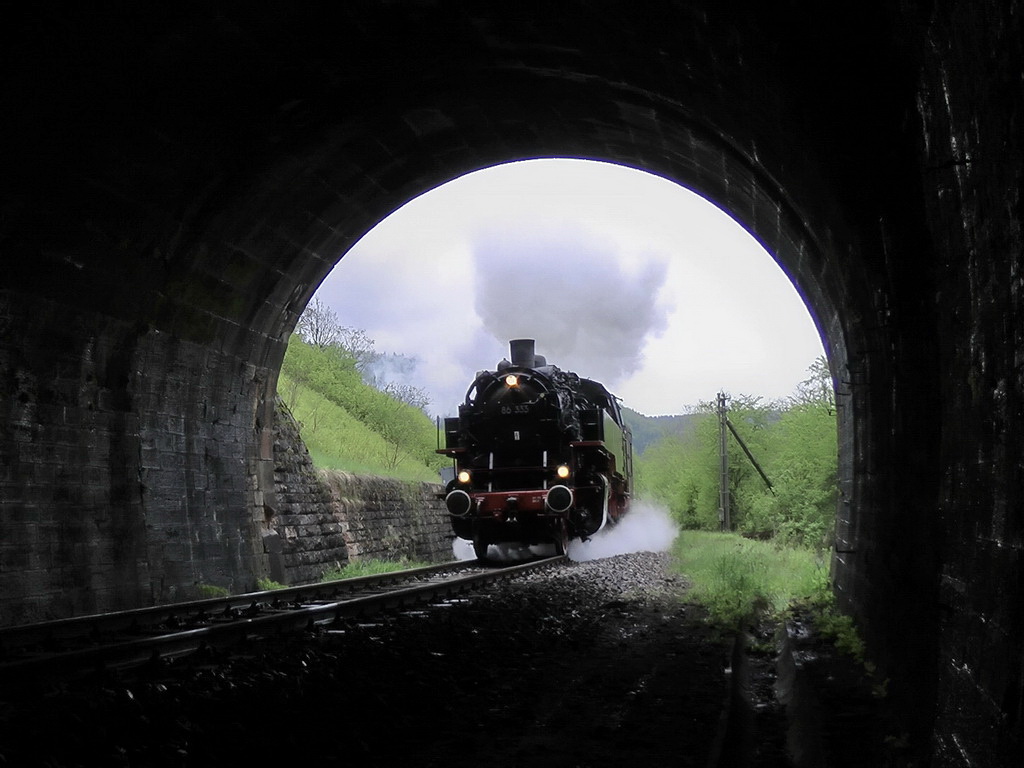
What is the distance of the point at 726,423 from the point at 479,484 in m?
19.0

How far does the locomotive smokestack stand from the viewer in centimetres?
2059

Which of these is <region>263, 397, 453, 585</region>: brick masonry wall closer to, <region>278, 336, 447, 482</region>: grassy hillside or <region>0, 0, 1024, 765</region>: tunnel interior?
<region>0, 0, 1024, 765</region>: tunnel interior

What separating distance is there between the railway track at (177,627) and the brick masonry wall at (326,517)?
2.50 metres

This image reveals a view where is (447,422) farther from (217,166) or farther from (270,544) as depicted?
(217,166)

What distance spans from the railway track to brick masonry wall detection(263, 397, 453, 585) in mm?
2497

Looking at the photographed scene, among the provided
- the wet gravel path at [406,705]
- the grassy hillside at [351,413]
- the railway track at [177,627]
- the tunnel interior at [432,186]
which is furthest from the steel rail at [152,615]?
the grassy hillside at [351,413]

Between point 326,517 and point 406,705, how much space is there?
11.5 m

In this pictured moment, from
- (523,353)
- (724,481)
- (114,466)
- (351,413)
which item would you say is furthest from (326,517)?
(351,413)

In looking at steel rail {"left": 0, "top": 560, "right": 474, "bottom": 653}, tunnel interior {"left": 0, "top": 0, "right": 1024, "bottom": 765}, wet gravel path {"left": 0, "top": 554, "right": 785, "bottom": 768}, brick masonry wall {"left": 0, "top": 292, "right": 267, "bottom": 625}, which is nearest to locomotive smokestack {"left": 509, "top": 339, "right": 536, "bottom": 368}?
tunnel interior {"left": 0, "top": 0, "right": 1024, "bottom": 765}

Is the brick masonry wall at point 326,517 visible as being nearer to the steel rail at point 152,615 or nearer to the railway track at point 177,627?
the steel rail at point 152,615

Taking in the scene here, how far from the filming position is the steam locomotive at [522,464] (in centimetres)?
1738

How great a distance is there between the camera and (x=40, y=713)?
4.90 meters

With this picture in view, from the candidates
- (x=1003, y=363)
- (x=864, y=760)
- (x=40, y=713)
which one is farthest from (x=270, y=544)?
(x=1003, y=363)

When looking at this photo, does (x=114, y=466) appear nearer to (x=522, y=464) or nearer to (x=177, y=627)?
(x=177, y=627)
